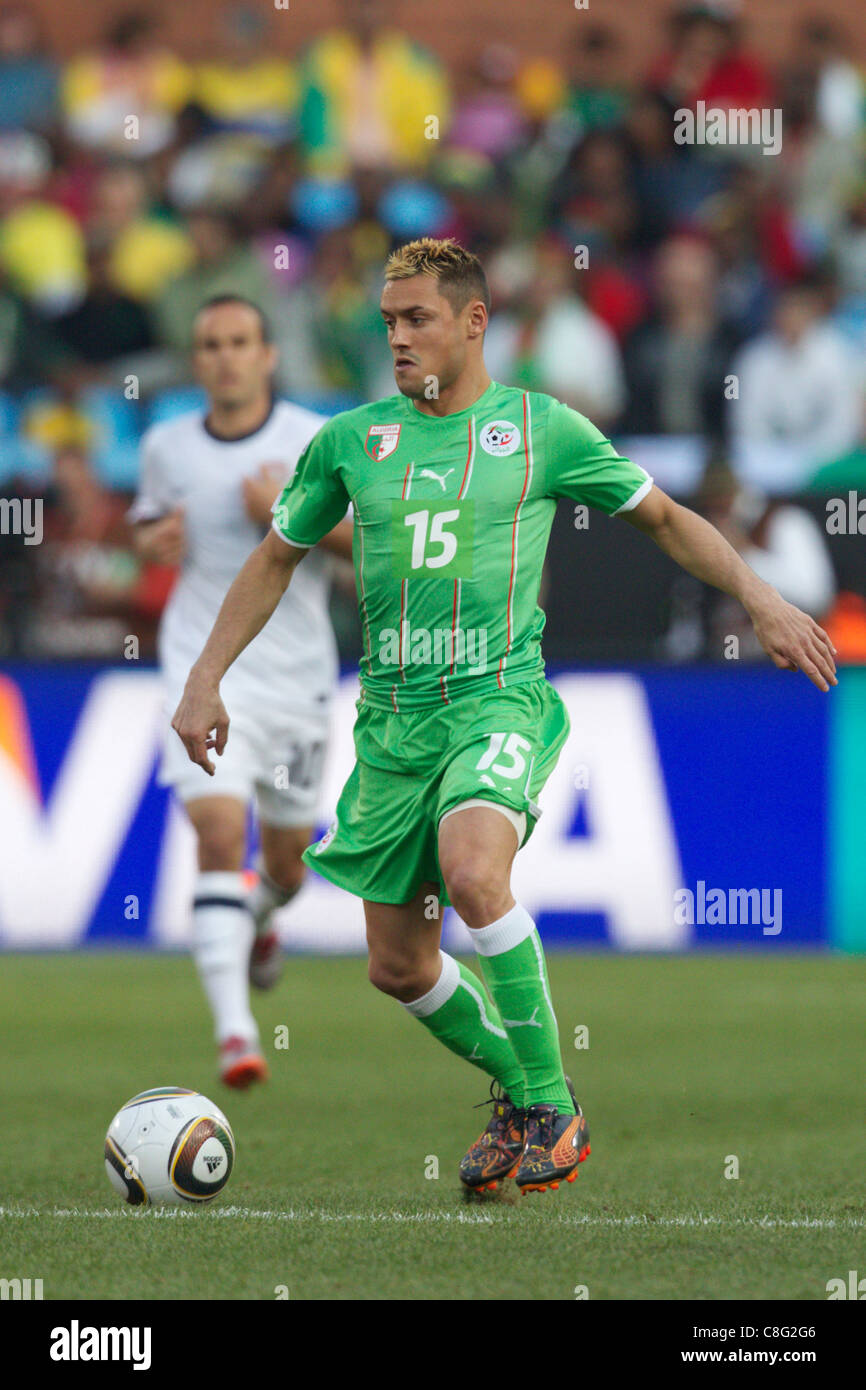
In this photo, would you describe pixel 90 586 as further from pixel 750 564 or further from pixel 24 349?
pixel 24 349

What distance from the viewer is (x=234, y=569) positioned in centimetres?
712

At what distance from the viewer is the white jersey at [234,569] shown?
280 inches

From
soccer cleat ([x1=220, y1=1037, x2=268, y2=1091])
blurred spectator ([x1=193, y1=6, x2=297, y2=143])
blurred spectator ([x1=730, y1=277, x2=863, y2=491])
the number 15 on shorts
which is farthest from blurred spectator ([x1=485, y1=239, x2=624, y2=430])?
the number 15 on shorts

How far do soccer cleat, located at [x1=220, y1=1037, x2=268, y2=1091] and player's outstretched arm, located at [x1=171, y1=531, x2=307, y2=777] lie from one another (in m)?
1.75

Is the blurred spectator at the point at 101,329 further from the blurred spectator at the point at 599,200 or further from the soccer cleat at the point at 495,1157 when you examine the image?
the soccer cleat at the point at 495,1157

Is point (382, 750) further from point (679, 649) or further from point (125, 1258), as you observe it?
point (679, 649)

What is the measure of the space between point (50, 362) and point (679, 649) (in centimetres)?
567

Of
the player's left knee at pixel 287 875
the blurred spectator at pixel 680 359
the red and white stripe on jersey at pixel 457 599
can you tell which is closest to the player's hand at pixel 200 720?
the red and white stripe on jersey at pixel 457 599

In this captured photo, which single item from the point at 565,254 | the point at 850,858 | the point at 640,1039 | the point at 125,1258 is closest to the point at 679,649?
the point at 850,858

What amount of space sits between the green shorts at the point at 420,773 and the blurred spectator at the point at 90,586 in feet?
17.8

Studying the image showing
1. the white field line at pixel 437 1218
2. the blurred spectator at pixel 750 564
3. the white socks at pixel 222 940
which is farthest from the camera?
the blurred spectator at pixel 750 564

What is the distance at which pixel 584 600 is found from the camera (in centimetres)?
1048

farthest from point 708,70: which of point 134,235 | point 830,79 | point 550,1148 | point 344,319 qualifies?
point 550,1148

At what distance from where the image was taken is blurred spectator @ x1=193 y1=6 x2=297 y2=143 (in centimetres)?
1557
